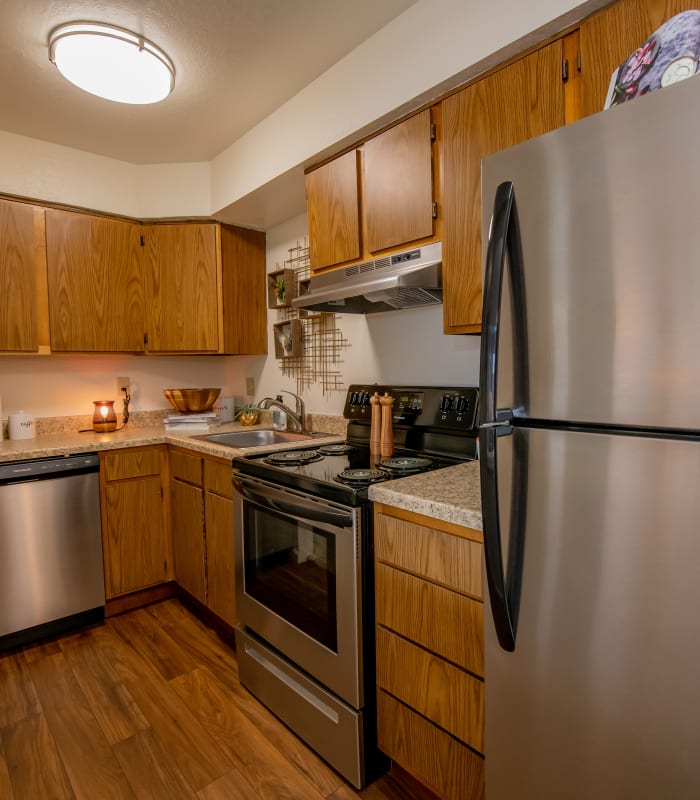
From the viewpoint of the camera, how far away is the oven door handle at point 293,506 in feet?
4.69

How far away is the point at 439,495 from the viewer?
1256mm

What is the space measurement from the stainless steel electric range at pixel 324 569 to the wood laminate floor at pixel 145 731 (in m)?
0.10

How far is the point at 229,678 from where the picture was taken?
77.8 inches

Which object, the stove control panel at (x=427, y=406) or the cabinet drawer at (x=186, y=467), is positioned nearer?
the stove control panel at (x=427, y=406)

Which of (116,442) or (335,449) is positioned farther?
(116,442)

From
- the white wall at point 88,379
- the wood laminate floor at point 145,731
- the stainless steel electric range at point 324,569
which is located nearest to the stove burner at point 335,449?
the stainless steel electric range at point 324,569

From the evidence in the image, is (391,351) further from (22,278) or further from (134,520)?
(22,278)

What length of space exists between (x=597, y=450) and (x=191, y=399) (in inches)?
107

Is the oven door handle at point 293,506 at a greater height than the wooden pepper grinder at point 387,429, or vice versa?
the wooden pepper grinder at point 387,429

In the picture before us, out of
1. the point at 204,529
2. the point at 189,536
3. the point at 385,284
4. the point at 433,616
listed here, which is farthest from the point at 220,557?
the point at 385,284

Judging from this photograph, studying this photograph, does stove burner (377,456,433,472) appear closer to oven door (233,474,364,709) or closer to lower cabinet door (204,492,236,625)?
oven door (233,474,364,709)

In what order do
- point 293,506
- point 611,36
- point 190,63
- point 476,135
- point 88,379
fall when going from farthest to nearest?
point 88,379, point 190,63, point 293,506, point 476,135, point 611,36

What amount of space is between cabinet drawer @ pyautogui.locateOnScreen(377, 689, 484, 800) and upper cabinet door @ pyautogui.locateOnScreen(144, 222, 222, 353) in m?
2.15

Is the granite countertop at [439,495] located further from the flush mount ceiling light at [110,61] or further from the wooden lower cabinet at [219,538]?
the flush mount ceiling light at [110,61]
